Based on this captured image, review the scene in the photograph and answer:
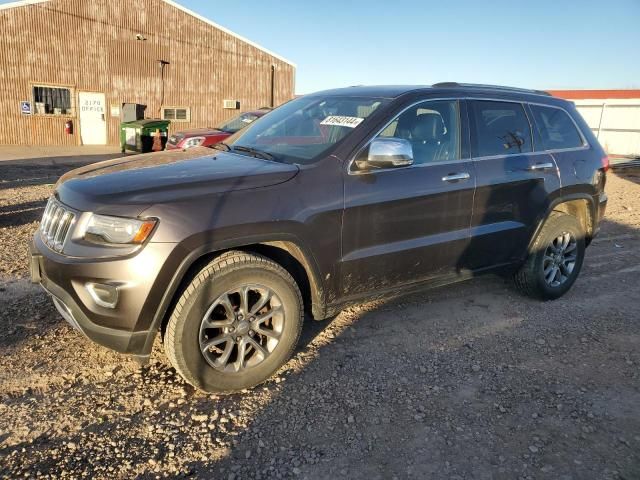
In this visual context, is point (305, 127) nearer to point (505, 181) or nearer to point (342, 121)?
point (342, 121)

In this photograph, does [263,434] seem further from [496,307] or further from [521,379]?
[496,307]

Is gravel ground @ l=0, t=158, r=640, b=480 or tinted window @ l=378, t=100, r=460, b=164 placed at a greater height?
tinted window @ l=378, t=100, r=460, b=164

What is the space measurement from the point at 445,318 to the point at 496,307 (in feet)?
2.07

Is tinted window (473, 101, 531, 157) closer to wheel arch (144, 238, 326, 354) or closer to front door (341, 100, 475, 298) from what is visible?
front door (341, 100, 475, 298)

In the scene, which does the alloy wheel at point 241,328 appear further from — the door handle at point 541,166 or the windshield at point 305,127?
the door handle at point 541,166

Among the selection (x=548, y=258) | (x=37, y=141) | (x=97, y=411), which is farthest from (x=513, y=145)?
(x=37, y=141)

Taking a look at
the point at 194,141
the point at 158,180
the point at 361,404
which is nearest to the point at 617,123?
the point at 194,141

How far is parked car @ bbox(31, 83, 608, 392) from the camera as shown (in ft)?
8.88

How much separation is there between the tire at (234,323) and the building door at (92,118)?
70.8 feet

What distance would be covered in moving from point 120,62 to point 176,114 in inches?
130

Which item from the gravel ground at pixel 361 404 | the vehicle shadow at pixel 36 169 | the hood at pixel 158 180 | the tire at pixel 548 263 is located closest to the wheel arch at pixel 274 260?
the hood at pixel 158 180

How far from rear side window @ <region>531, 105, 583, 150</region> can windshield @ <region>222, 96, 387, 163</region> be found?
177cm

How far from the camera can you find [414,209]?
356 centimetres

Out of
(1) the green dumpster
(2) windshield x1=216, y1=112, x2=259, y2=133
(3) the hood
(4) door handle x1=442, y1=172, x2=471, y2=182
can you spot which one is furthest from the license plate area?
(1) the green dumpster
